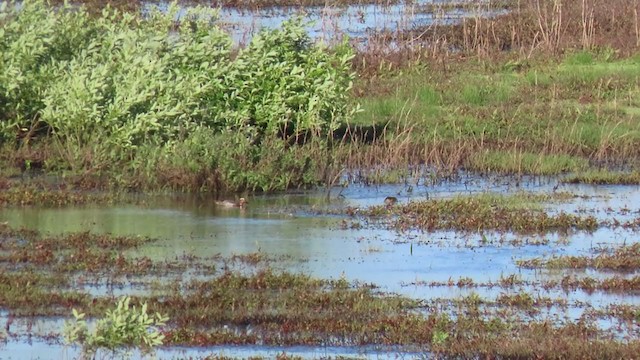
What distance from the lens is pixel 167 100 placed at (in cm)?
1459

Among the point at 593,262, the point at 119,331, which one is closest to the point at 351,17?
the point at 593,262

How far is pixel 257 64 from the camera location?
51.4ft

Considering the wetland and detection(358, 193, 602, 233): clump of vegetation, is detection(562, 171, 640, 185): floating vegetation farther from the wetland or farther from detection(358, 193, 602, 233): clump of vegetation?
detection(358, 193, 602, 233): clump of vegetation

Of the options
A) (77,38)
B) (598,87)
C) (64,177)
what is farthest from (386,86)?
(64,177)

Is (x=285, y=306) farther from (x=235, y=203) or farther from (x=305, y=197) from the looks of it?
(x=305, y=197)

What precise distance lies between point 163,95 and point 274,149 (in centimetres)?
146

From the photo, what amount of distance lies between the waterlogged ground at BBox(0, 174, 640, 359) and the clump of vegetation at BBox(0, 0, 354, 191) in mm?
481

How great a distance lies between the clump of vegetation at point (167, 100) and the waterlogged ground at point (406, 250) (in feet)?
1.58

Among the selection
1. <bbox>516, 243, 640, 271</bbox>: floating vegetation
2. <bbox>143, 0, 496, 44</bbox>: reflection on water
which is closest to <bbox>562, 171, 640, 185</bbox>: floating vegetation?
<bbox>516, 243, 640, 271</bbox>: floating vegetation

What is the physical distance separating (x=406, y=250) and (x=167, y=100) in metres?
4.12

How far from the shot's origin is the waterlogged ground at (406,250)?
8.91 m

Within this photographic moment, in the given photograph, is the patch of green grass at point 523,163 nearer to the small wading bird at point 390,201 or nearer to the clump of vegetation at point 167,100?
the clump of vegetation at point 167,100

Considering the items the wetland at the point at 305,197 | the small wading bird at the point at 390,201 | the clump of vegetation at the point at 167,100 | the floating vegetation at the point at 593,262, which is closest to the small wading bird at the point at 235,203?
the wetland at the point at 305,197

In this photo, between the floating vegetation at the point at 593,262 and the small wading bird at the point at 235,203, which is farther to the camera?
the small wading bird at the point at 235,203
